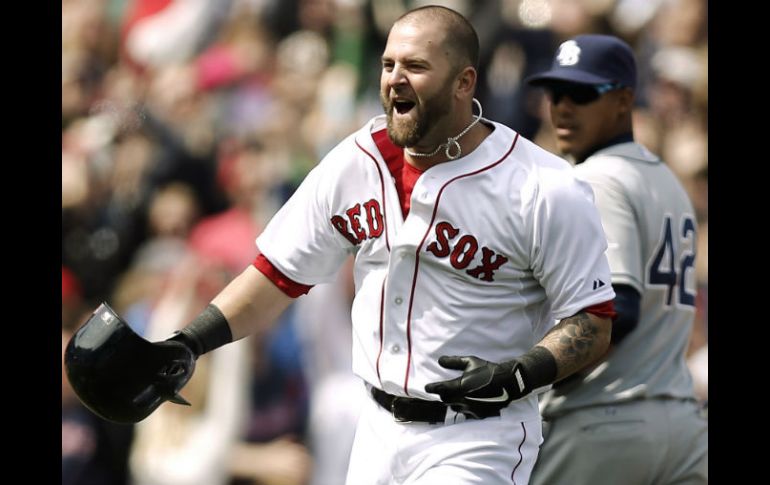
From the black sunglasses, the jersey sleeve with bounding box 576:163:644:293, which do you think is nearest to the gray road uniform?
the jersey sleeve with bounding box 576:163:644:293

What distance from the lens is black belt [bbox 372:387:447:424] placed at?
3.68m

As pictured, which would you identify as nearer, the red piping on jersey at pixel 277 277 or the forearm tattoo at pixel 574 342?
the forearm tattoo at pixel 574 342

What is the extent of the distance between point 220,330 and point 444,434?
83 centimetres

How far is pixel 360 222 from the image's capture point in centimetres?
388

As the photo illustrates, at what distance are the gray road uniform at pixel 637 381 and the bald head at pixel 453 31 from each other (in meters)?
0.94

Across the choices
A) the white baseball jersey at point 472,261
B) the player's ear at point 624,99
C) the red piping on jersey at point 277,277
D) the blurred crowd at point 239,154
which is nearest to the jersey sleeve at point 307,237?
the red piping on jersey at point 277,277

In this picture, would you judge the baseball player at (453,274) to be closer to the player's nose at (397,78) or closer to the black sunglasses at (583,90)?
the player's nose at (397,78)

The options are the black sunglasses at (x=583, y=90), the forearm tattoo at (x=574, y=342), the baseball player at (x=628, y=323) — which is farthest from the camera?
the black sunglasses at (x=583, y=90)

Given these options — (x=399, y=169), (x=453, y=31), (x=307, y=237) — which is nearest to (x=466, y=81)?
(x=453, y=31)

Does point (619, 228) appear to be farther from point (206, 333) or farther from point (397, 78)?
point (206, 333)

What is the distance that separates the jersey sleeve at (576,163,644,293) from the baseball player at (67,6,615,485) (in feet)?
1.87

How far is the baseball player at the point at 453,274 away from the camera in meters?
3.64

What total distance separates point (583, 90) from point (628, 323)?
1038 mm

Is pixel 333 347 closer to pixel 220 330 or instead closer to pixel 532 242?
pixel 220 330
